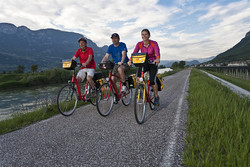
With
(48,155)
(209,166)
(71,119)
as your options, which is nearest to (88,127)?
(71,119)

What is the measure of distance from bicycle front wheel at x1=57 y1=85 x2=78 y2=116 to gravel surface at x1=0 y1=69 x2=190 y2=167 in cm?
73

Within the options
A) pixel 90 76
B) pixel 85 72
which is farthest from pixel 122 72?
pixel 85 72

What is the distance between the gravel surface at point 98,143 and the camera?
216cm

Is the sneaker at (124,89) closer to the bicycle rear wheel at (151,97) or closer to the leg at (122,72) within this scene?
the leg at (122,72)

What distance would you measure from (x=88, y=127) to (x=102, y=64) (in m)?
2.02

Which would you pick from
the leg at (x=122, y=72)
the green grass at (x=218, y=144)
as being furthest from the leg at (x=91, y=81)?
the green grass at (x=218, y=144)

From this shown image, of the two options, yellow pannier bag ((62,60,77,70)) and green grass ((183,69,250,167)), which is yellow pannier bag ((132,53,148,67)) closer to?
green grass ((183,69,250,167))

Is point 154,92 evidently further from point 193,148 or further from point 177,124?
point 193,148

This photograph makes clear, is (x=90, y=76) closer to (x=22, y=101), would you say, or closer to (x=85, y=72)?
(x=85, y=72)

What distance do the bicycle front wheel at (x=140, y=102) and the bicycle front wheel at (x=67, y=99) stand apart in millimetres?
2323

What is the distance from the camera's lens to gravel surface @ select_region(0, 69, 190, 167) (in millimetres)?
2160

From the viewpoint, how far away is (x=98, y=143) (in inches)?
106

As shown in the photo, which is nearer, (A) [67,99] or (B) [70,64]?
(B) [70,64]

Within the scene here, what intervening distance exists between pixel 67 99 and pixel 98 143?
8.64 ft
